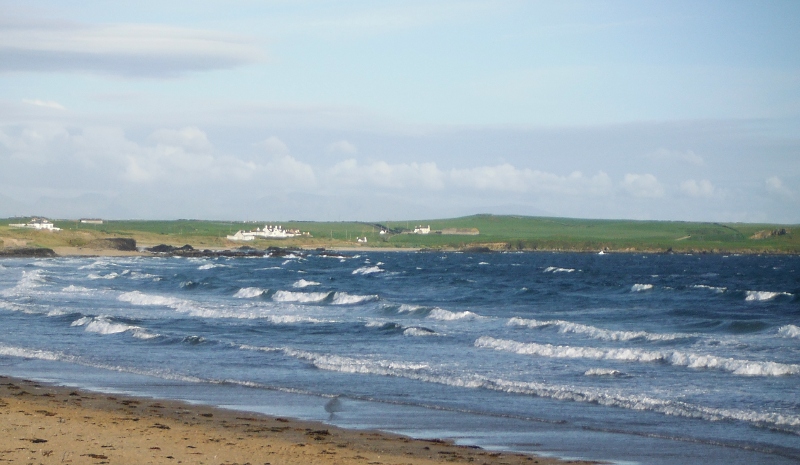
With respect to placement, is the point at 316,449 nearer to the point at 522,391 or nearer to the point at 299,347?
the point at 522,391

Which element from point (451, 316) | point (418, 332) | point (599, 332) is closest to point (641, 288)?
point (451, 316)

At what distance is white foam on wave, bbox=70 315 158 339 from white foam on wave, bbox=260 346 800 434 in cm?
695

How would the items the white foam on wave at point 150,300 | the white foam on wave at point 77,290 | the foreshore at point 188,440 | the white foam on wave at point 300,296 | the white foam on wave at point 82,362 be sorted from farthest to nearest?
→ the white foam on wave at point 77,290
the white foam on wave at point 300,296
the white foam on wave at point 150,300
the white foam on wave at point 82,362
the foreshore at point 188,440

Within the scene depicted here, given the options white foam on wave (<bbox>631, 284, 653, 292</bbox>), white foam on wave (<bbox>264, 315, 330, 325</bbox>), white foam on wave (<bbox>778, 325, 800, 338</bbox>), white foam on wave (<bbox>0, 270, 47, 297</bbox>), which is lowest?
white foam on wave (<bbox>0, 270, 47, 297</bbox>)

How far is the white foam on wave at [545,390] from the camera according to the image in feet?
51.0

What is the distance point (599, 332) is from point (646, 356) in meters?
6.72

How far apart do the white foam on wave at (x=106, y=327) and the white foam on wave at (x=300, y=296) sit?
18.5m

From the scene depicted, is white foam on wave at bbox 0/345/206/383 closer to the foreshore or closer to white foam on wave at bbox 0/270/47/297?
the foreshore

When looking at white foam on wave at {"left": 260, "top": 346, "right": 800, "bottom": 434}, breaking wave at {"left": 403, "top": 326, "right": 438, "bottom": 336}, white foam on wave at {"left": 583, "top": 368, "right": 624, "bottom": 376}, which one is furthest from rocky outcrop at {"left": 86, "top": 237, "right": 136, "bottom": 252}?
white foam on wave at {"left": 583, "top": 368, "right": 624, "bottom": 376}

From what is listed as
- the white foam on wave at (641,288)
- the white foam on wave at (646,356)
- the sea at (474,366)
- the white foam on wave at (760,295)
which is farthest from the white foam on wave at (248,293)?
the white foam on wave at (760,295)

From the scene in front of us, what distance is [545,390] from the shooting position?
18438mm

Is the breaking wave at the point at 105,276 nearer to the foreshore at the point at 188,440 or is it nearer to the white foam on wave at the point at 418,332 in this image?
the white foam on wave at the point at 418,332

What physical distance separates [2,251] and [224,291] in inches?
2893

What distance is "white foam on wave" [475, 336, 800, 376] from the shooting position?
819 inches
